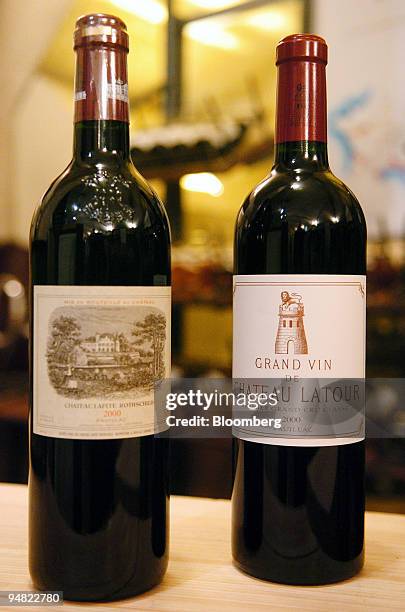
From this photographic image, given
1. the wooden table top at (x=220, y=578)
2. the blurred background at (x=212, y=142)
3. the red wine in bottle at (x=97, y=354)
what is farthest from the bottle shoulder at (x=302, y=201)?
the blurred background at (x=212, y=142)

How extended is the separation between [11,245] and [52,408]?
1.82m

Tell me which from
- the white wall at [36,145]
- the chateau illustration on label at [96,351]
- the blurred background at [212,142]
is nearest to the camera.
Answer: the chateau illustration on label at [96,351]

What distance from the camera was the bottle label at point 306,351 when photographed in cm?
59

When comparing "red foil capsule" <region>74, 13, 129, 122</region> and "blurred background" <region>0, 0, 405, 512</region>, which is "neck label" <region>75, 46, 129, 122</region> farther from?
"blurred background" <region>0, 0, 405, 512</region>

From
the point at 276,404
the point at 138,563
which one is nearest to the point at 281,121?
the point at 276,404

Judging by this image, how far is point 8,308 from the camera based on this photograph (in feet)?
6.94

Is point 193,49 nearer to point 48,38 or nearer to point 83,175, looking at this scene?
point 48,38

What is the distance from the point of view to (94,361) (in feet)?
1.80

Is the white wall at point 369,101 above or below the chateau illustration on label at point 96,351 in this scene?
above

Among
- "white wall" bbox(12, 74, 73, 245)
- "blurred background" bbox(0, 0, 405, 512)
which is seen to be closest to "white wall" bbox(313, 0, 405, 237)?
"blurred background" bbox(0, 0, 405, 512)

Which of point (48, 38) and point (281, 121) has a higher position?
point (48, 38)

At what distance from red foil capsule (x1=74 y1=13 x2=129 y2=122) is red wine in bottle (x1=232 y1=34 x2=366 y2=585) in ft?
0.49

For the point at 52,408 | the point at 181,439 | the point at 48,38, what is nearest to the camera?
the point at 52,408

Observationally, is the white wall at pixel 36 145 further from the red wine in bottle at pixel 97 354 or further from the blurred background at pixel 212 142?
the red wine in bottle at pixel 97 354
